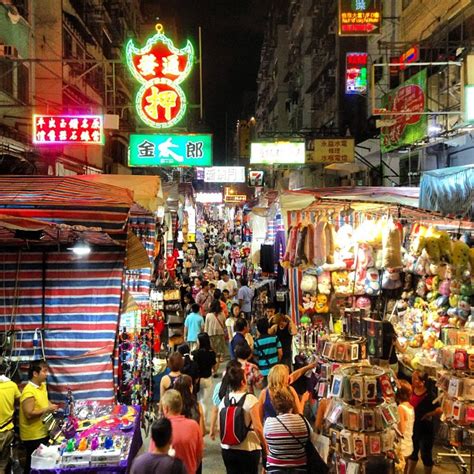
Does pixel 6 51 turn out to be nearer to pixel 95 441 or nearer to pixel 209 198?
pixel 95 441

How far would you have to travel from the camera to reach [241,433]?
5684mm

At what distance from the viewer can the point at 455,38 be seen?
15570 mm

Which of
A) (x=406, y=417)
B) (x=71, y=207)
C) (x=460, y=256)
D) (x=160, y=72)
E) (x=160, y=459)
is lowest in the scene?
(x=406, y=417)

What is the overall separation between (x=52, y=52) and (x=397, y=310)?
1636 centimetres

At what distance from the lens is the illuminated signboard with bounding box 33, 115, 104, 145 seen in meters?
15.9

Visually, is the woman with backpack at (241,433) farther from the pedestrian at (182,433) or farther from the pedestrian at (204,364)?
the pedestrian at (204,364)

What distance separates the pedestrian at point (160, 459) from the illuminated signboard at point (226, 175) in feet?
78.6

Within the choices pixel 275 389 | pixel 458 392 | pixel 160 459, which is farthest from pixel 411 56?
pixel 160 459

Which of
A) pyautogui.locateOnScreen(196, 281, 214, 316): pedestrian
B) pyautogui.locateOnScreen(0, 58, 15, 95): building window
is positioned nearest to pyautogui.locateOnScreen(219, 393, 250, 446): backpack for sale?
pyautogui.locateOnScreen(196, 281, 214, 316): pedestrian

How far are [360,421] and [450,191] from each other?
6.86 metres

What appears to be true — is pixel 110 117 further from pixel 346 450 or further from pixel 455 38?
pixel 346 450

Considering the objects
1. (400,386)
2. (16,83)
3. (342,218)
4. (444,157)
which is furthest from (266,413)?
(16,83)

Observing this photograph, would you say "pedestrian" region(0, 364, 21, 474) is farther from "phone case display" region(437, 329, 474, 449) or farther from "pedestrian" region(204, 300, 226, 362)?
"pedestrian" region(204, 300, 226, 362)

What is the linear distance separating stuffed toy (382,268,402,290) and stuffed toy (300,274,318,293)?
1217 mm
